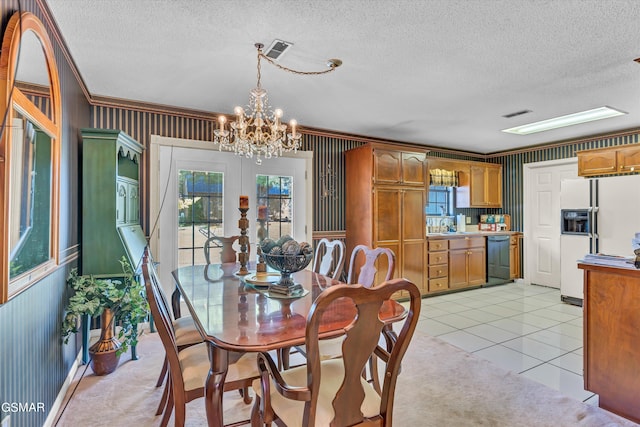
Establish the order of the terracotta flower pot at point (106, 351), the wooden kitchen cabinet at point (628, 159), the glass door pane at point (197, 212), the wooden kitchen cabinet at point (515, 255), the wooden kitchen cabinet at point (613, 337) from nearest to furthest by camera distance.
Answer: the wooden kitchen cabinet at point (613, 337)
the terracotta flower pot at point (106, 351)
the glass door pane at point (197, 212)
the wooden kitchen cabinet at point (628, 159)
the wooden kitchen cabinet at point (515, 255)

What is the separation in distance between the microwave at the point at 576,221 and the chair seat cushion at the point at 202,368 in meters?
4.87

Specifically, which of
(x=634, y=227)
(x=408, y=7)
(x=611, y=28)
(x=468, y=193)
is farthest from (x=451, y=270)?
(x=408, y=7)

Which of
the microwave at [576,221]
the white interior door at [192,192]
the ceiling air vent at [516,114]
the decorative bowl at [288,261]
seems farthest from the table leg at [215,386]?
the microwave at [576,221]

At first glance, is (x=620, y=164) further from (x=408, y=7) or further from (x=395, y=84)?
(x=408, y=7)

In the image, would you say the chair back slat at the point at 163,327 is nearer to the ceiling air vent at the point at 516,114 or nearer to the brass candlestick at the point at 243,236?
the brass candlestick at the point at 243,236

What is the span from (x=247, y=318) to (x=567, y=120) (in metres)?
4.73

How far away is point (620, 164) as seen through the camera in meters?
4.46

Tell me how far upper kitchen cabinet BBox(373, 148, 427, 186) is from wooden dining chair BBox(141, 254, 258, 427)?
11.0 ft

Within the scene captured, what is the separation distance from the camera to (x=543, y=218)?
5.89 meters

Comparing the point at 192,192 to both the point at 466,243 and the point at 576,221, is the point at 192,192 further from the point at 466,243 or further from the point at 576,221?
the point at 576,221

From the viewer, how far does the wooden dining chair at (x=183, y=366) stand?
1482 mm

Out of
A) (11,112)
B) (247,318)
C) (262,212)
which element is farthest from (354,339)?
(262,212)

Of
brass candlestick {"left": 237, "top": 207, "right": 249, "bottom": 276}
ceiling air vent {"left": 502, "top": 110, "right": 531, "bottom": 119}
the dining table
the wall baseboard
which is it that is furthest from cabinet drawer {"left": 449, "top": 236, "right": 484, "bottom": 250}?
the wall baseboard

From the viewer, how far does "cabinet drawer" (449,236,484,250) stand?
539 cm
